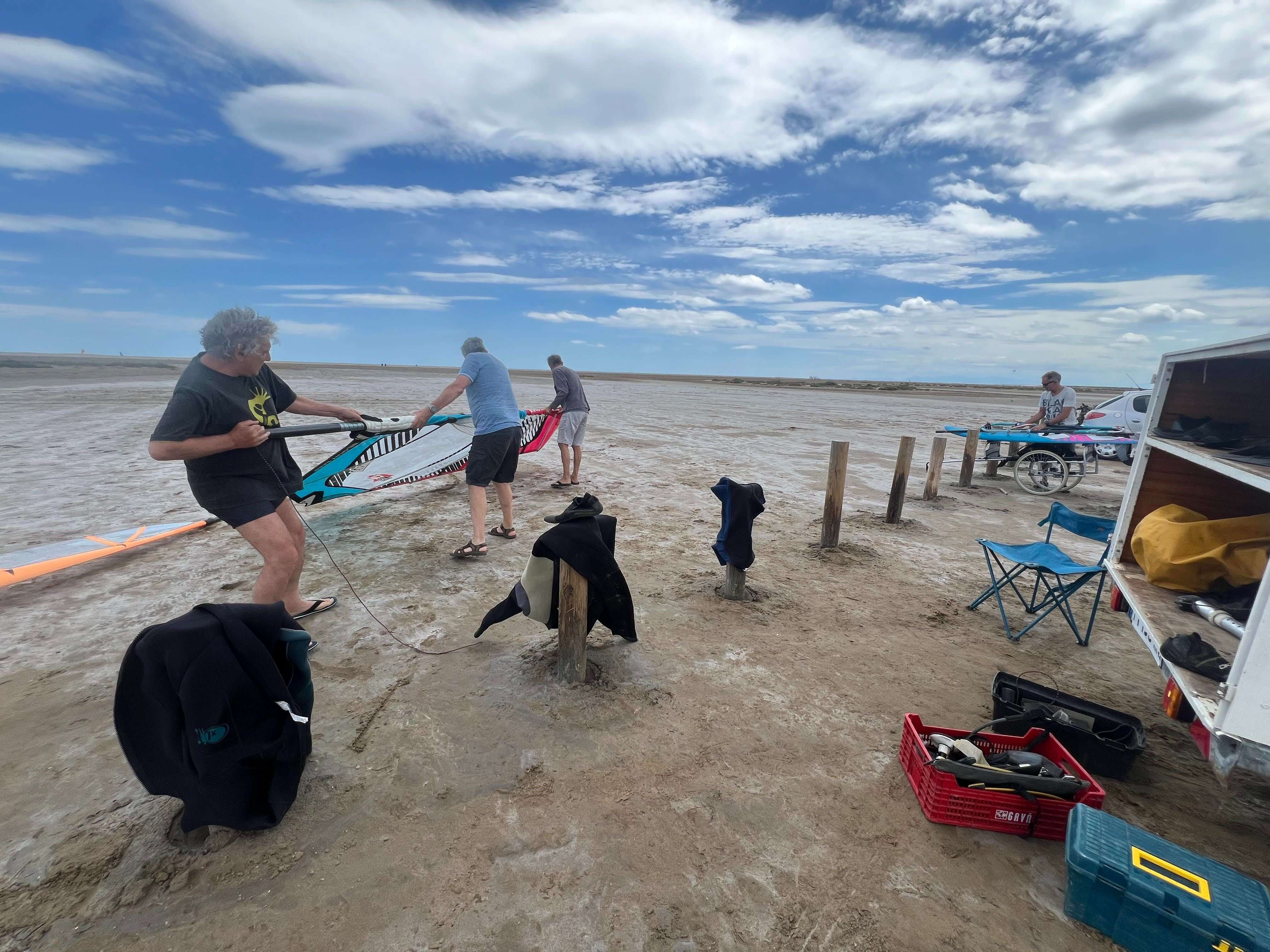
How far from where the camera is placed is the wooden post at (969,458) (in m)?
9.58

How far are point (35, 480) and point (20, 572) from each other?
4.95 metres

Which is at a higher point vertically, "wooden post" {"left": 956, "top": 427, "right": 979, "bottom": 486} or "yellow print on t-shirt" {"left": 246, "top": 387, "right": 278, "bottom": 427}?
"yellow print on t-shirt" {"left": 246, "top": 387, "right": 278, "bottom": 427}

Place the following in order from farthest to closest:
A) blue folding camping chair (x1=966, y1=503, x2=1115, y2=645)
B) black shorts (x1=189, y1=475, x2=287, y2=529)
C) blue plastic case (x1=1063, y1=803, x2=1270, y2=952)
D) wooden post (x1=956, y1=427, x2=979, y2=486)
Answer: wooden post (x1=956, y1=427, x2=979, y2=486)
blue folding camping chair (x1=966, y1=503, x2=1115, y2=645)
black shorts (x1=189, y1=475, x2=287, y2=529)
blue plastic case (x1=1063, y1=803, x2=1270, y2=952)

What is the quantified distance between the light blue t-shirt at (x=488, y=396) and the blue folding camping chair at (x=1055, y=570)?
402 centimetres

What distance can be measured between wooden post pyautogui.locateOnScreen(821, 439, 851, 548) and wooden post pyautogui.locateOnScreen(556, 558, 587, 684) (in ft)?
10.5

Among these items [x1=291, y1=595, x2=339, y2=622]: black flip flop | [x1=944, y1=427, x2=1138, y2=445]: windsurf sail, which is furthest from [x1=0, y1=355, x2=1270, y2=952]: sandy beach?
[x1=944, y1=427, x2=1138, y2=445]: windsurf sail

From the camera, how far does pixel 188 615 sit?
208cm

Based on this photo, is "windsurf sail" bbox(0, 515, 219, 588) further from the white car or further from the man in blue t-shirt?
the white car

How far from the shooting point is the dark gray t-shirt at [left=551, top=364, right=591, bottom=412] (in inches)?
326

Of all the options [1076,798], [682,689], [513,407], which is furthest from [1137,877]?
[513,407]

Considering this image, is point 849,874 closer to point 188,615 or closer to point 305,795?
point 305,795

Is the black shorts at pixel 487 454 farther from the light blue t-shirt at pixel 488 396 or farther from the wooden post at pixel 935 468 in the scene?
the wooden post at pixel 935 468

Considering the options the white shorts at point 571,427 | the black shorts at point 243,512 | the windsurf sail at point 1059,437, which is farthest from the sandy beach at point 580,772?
the windsurf sail at point 1059,437

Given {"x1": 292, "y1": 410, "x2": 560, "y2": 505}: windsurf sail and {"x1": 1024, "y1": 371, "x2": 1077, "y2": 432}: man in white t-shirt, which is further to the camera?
{"x1": 1024, "y1": 371, "x2": 1077, "y2": 432}: man in white t-shirt
